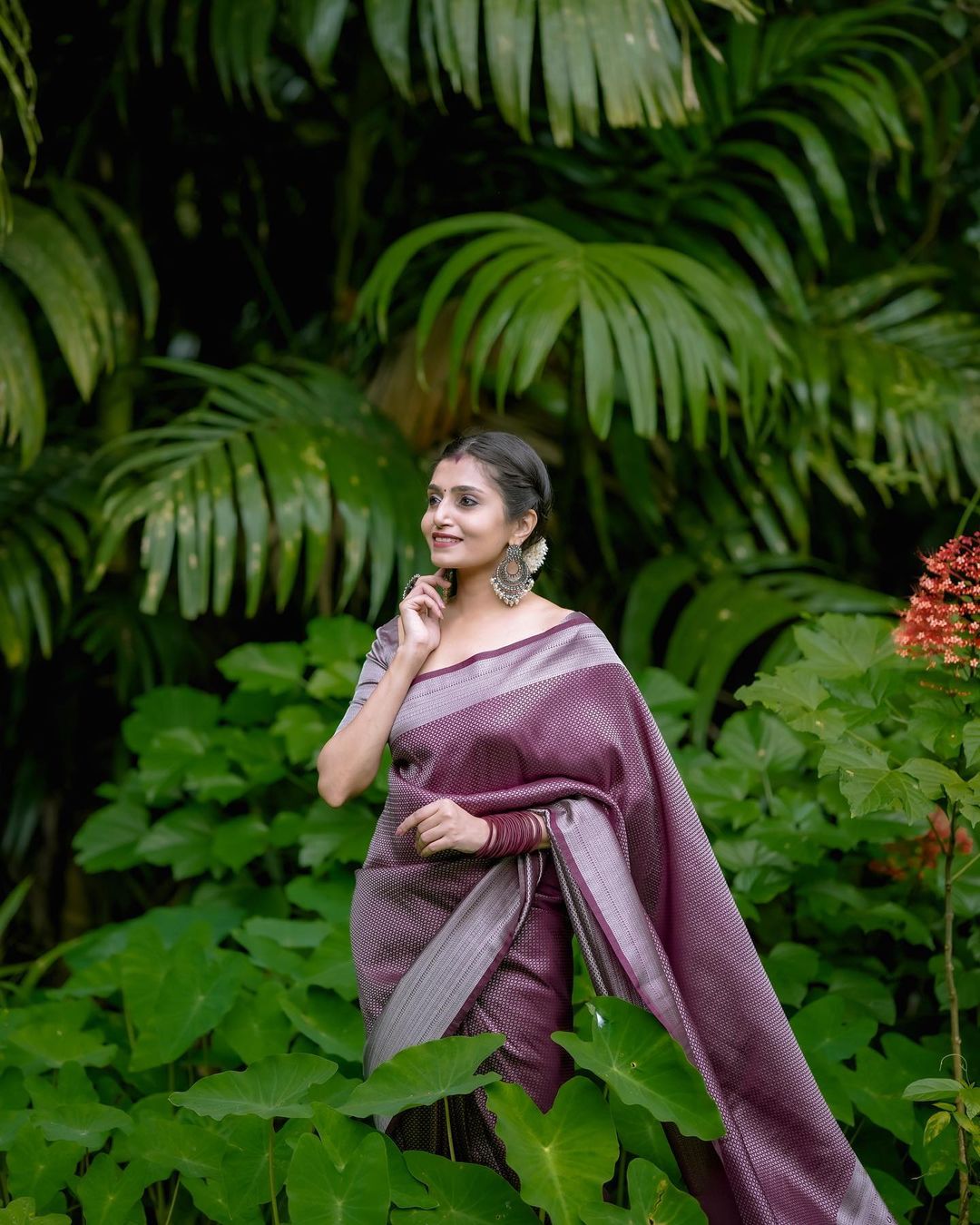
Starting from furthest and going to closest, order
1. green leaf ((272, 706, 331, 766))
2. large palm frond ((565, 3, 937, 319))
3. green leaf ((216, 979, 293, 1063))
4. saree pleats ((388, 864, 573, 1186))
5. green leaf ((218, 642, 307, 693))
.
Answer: large palm frond ((565, 3, 937, 319)) < green leaf ((218, 642, 307, 693)) < green leaf ((272, 706, 331, 766)) < green leaf ((216, 979, 293, 1063)) < saree pleats ((388, 864, 573, 1186))

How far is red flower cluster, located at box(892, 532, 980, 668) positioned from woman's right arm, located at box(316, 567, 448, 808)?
0.58 meters

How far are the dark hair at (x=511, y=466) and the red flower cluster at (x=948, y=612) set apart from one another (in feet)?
1.55

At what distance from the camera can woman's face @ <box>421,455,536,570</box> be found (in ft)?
4.75

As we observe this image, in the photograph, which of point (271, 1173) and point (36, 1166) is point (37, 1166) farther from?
point (271, 1173)

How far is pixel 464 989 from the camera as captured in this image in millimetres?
1404

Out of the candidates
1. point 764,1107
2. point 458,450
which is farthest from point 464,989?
point 458,450

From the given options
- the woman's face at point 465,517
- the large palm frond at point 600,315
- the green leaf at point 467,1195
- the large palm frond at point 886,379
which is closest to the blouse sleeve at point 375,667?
the woman's face at point 465,517

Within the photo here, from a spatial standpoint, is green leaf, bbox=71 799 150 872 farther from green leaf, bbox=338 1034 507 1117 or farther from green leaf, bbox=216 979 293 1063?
green leaf, bbox=338 1034 507 1117

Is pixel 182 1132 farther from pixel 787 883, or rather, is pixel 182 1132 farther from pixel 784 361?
pixel 784 361

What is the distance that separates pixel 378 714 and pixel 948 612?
68 centimetres

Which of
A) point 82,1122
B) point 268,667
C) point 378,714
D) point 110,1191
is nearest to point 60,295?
point 268,667

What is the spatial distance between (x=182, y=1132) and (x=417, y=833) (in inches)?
19.9

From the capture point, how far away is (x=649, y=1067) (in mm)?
1416

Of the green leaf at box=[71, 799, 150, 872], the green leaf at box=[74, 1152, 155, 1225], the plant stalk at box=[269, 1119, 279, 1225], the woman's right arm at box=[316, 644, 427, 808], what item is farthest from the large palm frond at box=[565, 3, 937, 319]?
the green leaf at box=[74, 1152, 155, 1225]
